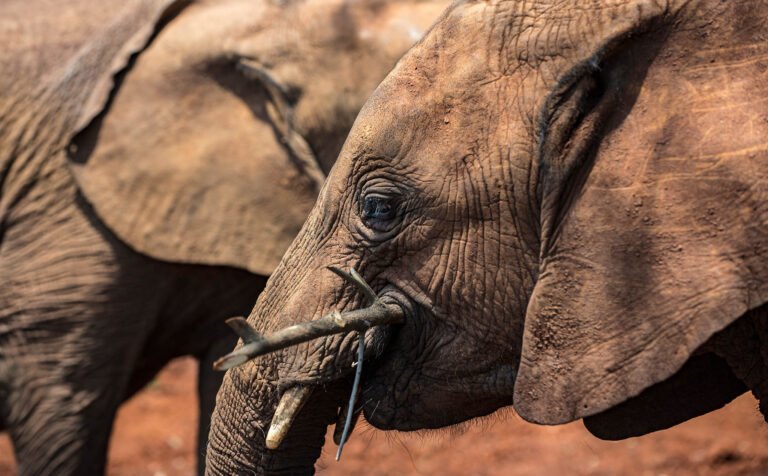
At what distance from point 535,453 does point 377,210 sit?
10.1ft

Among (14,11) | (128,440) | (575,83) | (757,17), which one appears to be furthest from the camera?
(128,440)

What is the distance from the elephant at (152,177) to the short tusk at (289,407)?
1345 millimetres

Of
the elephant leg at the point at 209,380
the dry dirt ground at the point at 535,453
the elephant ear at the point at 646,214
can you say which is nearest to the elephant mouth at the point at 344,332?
the elephant ear at the point at 646,214

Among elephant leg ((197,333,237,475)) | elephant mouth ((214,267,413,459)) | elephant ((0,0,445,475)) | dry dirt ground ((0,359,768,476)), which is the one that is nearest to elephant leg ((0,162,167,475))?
elephant ((0,0,445,475))

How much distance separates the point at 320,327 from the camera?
5.62ft

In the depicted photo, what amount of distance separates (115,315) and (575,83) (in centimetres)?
199

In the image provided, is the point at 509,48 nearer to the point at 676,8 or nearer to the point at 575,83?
the point at 575,83

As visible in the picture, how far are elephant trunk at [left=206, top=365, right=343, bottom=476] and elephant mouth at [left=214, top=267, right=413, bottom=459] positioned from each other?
0.11ft

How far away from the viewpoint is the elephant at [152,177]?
3.24 meters

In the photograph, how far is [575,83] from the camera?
5.50ft

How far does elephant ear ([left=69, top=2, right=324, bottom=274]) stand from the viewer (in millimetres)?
3297

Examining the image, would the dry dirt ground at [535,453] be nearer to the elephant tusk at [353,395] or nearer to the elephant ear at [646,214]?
the elephant tusk at [353,395]

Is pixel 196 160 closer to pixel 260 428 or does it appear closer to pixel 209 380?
pixel 209 380

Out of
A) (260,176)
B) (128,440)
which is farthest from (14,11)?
(128,440)
